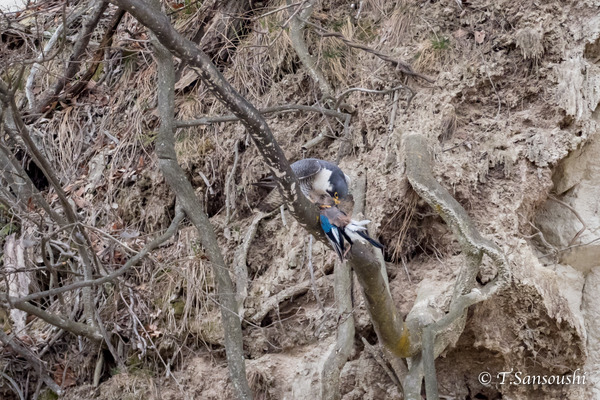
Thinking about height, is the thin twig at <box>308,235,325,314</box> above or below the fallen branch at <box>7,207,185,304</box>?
below

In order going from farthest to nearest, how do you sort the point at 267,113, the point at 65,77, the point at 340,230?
the point at 65,77 < the point at 267,113 < the point at 340,230

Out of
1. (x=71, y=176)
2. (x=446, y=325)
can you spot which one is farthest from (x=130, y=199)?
(x=446, y=325)

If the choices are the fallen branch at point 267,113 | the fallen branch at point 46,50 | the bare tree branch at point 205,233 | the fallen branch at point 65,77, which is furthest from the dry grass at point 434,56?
the fallen branch at point 46,50

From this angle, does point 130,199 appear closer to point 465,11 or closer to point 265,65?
point 265,65

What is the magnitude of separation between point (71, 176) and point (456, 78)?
3.12m

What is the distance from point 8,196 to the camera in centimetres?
443

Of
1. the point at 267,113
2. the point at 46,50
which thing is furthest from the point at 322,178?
the point at 46,50

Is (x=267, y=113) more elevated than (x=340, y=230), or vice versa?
(x=267, y=113)

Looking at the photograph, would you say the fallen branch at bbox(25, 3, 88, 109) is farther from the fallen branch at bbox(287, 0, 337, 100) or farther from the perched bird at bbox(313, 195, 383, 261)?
the perched bird at bbox(313, 195, 383, 261)

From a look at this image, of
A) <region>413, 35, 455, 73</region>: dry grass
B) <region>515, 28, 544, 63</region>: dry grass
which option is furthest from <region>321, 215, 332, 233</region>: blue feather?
<region>515, 28, 544, 63</region>: dry grass

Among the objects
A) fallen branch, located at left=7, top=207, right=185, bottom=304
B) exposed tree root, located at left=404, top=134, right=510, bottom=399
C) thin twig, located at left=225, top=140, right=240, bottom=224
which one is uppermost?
fallen branch, located at left=7, top=207, right=185, bottom=304

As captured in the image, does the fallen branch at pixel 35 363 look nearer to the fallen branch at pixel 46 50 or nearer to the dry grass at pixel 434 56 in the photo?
the fallen branch at pixel 46 50

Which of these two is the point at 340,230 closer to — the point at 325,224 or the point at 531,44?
the point at 325,224

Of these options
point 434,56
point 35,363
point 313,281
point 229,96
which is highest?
point 229,96
